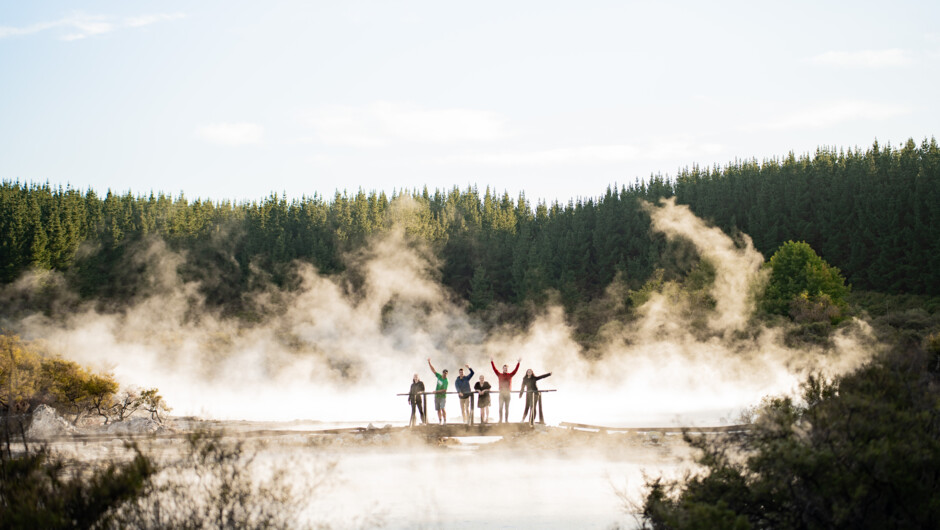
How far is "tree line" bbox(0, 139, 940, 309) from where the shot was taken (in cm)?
6738

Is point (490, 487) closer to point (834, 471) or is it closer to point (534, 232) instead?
point (834, 471)

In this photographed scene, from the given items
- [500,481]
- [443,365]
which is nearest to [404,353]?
[443,365]

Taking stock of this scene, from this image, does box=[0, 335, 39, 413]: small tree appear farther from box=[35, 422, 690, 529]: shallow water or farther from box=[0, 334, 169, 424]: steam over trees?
box=[35, 422, 690, 529]: shallow water

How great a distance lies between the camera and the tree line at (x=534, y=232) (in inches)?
2653

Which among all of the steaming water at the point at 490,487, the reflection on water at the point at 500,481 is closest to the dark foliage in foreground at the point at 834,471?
the reflection on water at the point at 500,481

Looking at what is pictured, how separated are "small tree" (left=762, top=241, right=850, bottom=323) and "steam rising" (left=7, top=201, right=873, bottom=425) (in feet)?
4.82

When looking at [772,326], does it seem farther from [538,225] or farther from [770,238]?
[538,225]

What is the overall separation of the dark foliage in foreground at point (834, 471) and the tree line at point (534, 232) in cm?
5683

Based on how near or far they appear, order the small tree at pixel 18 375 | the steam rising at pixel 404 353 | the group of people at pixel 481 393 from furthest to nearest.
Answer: the steam rising at pixel 404 353
the small tree at pixel 18 375
the group of people at pixel 481 393

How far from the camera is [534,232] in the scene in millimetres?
94688

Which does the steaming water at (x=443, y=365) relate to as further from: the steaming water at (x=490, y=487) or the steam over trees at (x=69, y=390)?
the steam over trees at (x=69, y=390)

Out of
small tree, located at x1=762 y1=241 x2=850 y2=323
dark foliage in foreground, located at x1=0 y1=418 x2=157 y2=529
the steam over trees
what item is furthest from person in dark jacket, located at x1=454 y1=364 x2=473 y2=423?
small tree, located at x1=762 y1=241 x2=850 y2=323

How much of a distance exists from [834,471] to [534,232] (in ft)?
284

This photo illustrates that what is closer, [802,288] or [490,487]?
[490,487]
